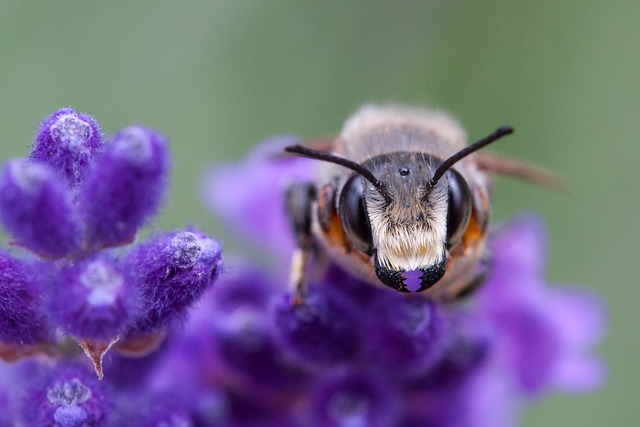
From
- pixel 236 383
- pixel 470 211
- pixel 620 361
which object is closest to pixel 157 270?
pixel 470 211

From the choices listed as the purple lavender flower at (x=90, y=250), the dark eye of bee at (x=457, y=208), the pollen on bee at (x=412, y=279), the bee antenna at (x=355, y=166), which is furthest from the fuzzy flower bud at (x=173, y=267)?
the dark eye of bee at (x=457, y=208)

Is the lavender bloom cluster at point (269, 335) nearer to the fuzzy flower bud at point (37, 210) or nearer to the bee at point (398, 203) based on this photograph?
the fuzzy flower bud at point (37, 210)

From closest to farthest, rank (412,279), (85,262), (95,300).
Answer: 1. (95,300)
2. (85,262)
3. (412,279)

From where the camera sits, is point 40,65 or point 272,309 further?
point 40,65

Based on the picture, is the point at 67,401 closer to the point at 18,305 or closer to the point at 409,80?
the point at 18,305

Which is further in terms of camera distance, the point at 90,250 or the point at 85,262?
the point at 90,250

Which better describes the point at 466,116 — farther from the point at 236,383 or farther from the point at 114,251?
the point at 114,251

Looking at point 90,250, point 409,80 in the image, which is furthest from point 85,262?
point 409,80
